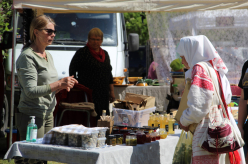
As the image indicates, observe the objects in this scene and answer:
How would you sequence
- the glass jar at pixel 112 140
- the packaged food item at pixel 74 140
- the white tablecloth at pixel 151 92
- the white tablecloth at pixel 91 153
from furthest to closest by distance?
the white tablecloth at pixel 151 92
the glass jar at pixel 112 140
the packaged food item at pixel 74 140
the white tablecloth at pixel 91 153

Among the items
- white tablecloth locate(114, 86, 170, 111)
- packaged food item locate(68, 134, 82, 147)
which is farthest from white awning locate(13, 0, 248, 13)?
white tablecloth locate(114, 86, 170, 111)

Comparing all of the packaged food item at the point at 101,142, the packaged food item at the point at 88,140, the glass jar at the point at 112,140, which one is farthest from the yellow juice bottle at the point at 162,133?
the packaged food item at the point at 88,140

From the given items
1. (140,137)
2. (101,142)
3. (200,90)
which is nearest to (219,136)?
(200,90)

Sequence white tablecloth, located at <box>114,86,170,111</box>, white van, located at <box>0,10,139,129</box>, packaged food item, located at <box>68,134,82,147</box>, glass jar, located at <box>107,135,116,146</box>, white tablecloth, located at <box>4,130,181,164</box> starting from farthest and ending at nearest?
white tablecloth, located at <box>114,86,170,111</box> → white van, located at <box>0,10,139,129</box> → glass jar, located at <box>107,135,116,146</box> → packaged food item, located at <box>68,134,82,147</box> → white tablecloth, located at <box>4,130,181,164</box>

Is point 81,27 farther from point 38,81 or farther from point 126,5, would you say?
point 38,81

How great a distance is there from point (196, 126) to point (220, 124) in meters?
0.20

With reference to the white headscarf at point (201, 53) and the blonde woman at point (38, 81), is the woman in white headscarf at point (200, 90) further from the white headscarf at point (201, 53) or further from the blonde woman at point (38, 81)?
the blonde woman at point (38, 81)

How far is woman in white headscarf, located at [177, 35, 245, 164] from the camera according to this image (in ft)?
7.86

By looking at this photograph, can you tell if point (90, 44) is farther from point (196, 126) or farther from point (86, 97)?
point (196, 126)

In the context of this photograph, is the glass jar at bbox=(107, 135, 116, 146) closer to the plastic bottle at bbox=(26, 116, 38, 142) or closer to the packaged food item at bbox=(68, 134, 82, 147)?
the packaged food item at bbox=(68, 134, 82, 147)

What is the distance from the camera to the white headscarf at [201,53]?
8.43 ft

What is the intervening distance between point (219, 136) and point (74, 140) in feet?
3.73

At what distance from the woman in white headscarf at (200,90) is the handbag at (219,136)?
0.19 ft

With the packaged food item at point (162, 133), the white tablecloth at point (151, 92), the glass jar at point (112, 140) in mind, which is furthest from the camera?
the white tablecloth at point (151, 92)
